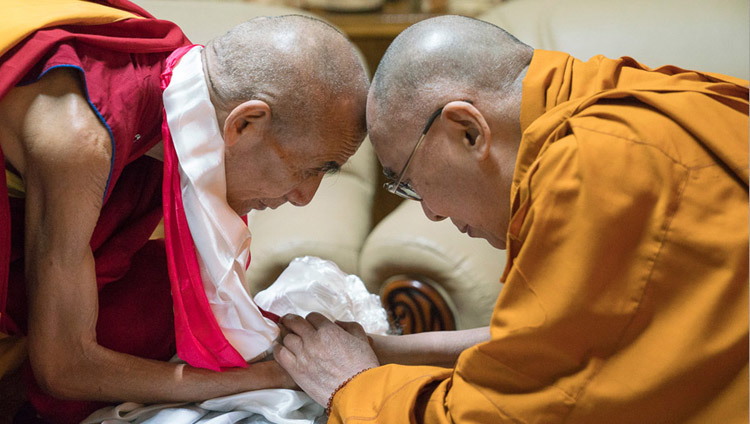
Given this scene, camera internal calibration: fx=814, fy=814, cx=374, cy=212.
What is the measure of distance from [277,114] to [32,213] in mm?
413

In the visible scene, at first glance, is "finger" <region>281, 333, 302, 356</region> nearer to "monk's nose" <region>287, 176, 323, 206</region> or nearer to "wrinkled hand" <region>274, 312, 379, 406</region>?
"wrinkled hand" <region>274, 312, 379, 406</region>

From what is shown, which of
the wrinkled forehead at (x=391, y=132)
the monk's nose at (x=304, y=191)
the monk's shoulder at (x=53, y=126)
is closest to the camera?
the monk's shoulder at (x=53, y=126)

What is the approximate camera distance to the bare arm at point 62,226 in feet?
3.95

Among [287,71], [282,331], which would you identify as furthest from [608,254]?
[282,331]

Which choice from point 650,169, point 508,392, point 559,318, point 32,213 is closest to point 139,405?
point 32,213

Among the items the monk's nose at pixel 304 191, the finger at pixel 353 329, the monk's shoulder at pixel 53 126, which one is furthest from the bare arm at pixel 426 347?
the monk's shoulder at pixel 53 126

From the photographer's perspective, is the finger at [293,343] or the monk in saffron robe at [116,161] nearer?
the monk in saffron robe at [116,161]

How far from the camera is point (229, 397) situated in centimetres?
143

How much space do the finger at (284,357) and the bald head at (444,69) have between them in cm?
46

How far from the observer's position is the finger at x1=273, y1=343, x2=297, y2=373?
1464 millimetres

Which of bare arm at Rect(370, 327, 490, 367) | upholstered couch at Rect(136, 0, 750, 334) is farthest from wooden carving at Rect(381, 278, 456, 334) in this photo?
bare arm at Rect(370, 327, 490, 367)

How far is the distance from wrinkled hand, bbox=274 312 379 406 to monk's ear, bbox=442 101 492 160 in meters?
0.43

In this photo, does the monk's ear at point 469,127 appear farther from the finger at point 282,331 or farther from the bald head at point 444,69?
the finger at point 282,331

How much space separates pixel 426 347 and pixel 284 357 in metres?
0.31
